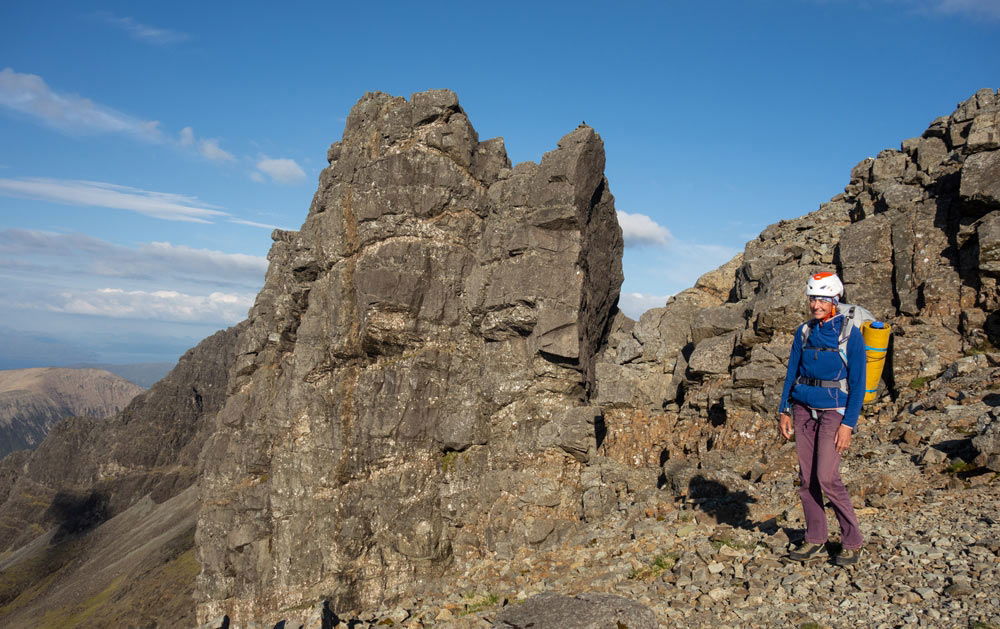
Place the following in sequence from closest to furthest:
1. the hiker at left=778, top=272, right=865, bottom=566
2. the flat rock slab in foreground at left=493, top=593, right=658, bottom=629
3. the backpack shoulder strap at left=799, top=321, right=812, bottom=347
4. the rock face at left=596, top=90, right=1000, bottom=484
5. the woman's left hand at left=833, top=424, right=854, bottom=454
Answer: the flat rock slab in foreground at left=493, top=593, right=658, bottom=629, the woman's left hand at left=833, top=424, right=854, bottom=454, the hiker at left=778, top=272, right=865, bottom=566, the backpack shoulder strap at left=799, top=321, right=812, bottom=347, the rock face at left=596, top=90, right=1000, bottom=484

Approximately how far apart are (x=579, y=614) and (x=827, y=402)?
6893 millimetres

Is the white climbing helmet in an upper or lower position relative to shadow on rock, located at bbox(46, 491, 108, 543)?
upper

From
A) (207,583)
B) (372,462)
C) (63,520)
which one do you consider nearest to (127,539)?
(63,520)

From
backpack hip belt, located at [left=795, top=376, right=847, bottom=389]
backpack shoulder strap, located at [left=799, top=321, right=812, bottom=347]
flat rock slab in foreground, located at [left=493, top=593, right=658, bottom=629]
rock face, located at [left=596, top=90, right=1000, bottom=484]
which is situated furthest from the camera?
rock face, located at [left=596, top=90, right=1000, bottom=484]

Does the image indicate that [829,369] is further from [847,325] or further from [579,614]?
[579,614]

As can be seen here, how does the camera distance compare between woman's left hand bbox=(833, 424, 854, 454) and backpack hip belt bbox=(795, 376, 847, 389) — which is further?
backpack hip belt bbox=(795, 376, 847, 389)

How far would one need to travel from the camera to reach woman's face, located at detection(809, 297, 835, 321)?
43.2 ft

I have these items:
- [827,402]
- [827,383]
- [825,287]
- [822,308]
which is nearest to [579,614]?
[827,402]

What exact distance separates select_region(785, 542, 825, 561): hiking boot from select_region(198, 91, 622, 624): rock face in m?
15.6

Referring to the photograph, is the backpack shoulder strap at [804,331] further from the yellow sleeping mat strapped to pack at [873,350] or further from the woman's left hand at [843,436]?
the woman's left hand at [843,436]

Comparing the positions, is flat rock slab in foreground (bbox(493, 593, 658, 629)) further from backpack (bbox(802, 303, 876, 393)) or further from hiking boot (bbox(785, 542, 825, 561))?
backpack (bbox(802, 303, 876, 393))

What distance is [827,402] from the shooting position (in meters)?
13.2

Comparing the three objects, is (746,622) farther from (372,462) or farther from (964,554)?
(372,462)

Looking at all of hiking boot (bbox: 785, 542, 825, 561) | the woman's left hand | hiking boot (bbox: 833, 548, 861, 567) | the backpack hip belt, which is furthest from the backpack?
hiking boot (bbox: 785, 542, 825, 561)
